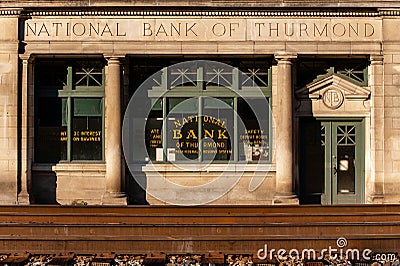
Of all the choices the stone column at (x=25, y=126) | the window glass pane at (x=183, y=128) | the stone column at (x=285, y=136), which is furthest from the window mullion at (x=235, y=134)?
the stone column at (x=25, y=126)

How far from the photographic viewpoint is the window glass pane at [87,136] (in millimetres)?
19547

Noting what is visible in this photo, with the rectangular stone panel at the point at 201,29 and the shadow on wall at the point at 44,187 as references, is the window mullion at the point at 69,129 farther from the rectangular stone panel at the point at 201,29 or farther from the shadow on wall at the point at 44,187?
the rectangular stone panel at the point at 201,29

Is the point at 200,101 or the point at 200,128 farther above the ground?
the point at 200,101

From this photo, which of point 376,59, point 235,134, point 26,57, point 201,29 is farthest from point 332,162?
point 26,57

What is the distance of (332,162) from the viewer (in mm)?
19375

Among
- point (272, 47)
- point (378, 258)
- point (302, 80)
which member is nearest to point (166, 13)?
point (272, 47)

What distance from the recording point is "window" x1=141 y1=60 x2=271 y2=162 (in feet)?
63.8

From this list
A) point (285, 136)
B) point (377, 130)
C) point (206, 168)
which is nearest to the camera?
point (285, 136)

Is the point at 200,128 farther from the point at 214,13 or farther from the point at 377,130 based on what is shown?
the point at 377,130

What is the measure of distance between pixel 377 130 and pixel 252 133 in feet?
11.5

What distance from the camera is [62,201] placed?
19.2 metres

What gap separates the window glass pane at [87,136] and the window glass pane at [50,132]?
31cm

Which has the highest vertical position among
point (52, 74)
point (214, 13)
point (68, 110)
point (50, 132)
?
point (214, 13)

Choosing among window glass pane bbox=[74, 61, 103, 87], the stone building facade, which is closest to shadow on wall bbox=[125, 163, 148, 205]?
the stone building facade
